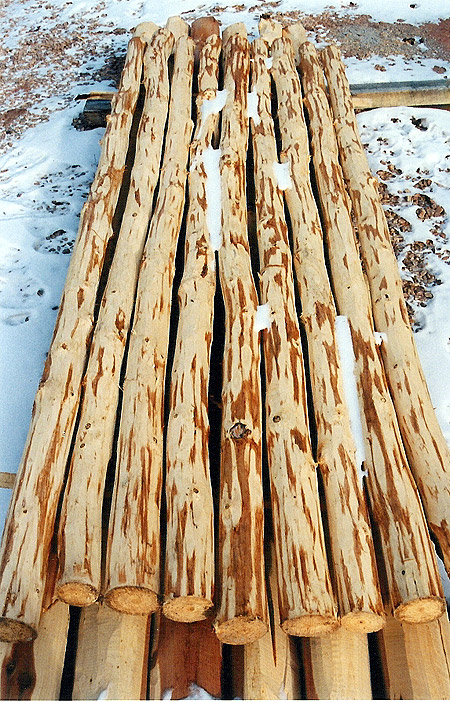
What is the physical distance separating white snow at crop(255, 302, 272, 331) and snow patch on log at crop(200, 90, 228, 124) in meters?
2.36

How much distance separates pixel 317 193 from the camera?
182 inches

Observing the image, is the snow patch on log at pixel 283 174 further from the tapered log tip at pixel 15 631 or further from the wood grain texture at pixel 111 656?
the tapered log tip at pixel 15 631

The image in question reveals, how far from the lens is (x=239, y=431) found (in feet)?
9.22

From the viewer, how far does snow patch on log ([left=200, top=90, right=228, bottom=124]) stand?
5164 mm

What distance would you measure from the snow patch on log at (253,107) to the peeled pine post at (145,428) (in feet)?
3.23

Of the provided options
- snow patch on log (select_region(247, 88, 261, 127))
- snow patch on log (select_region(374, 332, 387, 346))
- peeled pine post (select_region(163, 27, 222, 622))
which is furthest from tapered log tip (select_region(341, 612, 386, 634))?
snow patch on log (select_region(247, 88, 261, 127))

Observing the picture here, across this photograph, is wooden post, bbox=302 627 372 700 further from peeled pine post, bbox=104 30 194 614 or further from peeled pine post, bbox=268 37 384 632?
peeled pine post, bbox=104 30 194 614

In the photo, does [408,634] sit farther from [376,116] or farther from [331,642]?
[376,116]

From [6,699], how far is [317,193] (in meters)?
3.83

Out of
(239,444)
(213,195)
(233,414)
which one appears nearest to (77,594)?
(239,444)

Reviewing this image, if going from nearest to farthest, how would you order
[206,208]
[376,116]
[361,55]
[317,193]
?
[206,208] < [317,193] < [376,116] < [361,55]

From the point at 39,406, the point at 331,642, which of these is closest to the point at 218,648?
the point at 331,642

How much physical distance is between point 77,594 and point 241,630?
680mm

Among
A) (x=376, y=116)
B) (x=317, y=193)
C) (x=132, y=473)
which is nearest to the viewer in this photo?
(x=132, y=473)
